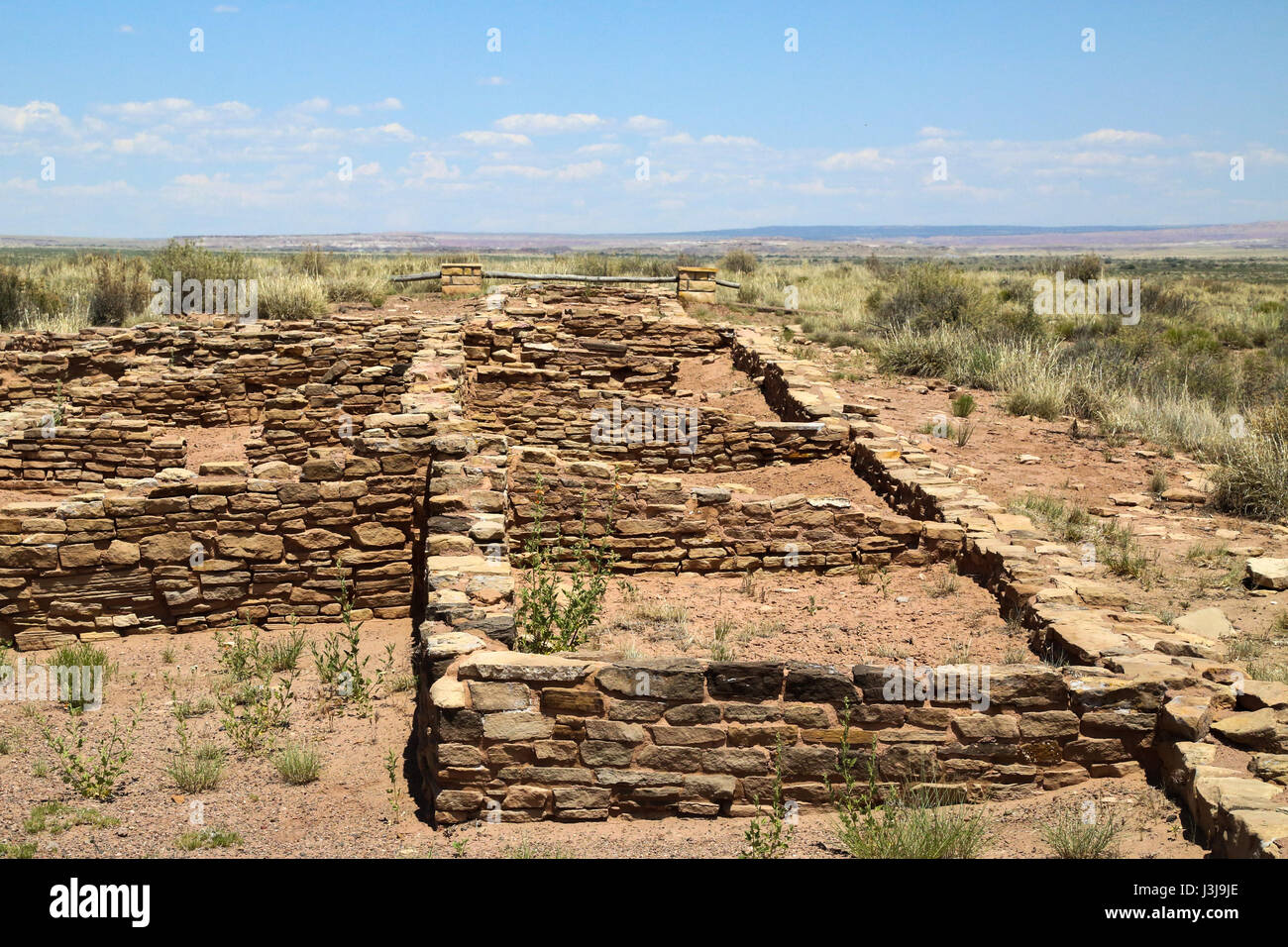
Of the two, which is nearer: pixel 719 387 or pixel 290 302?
pixel 719 387

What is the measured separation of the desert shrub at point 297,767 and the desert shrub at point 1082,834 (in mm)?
3349

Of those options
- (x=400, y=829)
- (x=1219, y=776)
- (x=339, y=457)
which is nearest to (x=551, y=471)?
(x=339, y=457)

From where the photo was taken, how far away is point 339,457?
6.90 metres

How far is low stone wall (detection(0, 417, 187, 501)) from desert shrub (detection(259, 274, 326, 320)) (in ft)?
26.7

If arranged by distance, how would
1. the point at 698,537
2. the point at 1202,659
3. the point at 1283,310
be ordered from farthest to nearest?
the point at 1283,310, the point at 698,537, the point at 1202,659

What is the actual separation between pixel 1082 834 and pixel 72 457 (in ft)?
30.5

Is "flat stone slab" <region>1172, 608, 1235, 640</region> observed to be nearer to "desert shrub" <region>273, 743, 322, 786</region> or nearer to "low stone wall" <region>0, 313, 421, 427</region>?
"desert shrub" <region>273, 743, 322, 786</region>

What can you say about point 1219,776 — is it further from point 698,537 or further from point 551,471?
point 551,471

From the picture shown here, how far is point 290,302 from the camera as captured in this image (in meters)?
17.8

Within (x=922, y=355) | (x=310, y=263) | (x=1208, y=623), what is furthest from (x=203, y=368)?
(x=310, y=263)

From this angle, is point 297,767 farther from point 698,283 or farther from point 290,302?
point 698,283

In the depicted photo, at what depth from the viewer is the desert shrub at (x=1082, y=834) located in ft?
13.4

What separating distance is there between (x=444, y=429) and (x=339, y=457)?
94cm

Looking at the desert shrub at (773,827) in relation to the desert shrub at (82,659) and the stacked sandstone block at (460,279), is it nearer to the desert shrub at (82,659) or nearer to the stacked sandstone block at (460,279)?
the desert shrub at (82,659)
